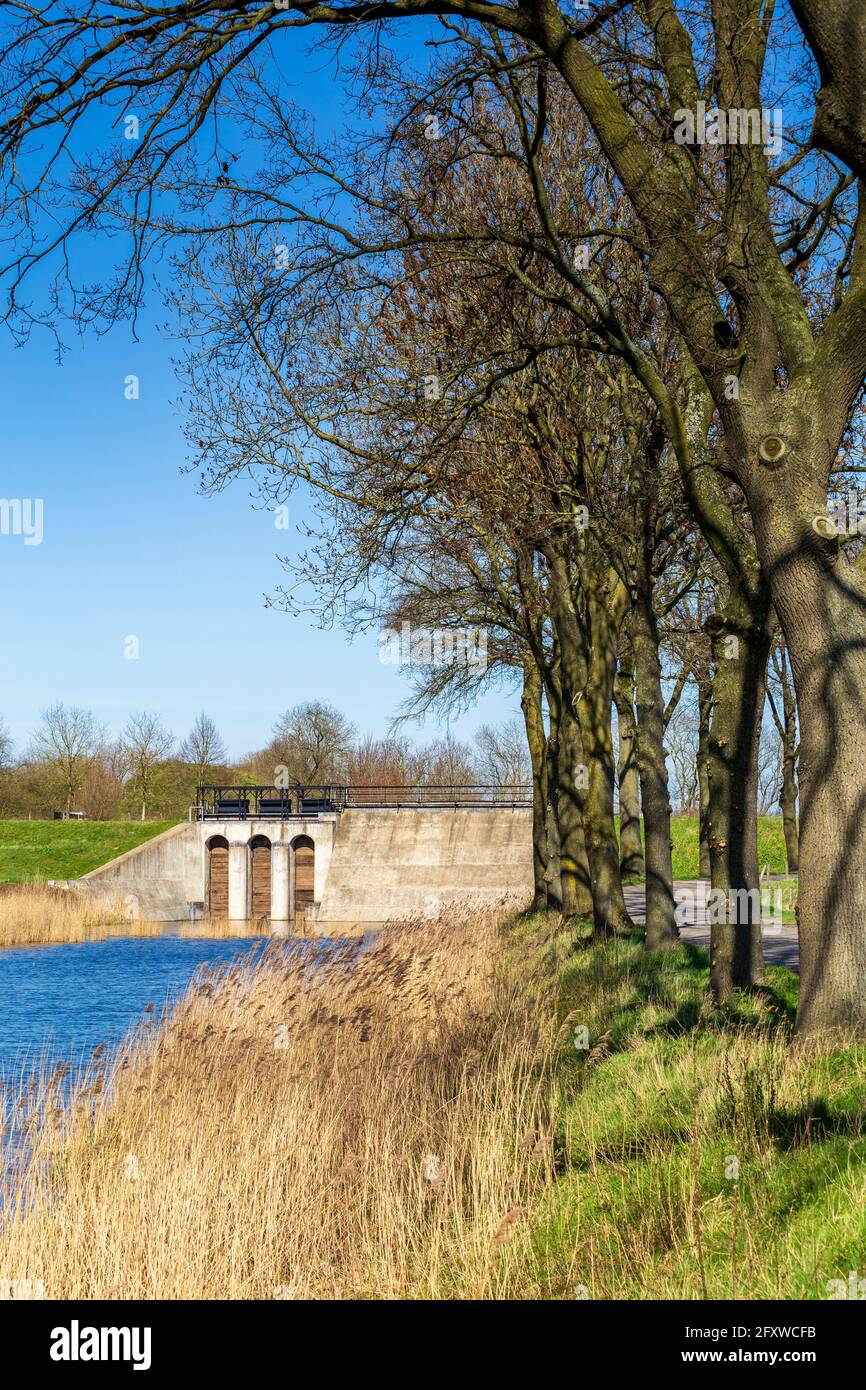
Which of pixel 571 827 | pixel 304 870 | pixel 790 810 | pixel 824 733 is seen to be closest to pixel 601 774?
pixel 571 827

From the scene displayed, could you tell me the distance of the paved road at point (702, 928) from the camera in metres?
13.8

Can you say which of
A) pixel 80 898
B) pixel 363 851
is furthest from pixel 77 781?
pixel 80 898

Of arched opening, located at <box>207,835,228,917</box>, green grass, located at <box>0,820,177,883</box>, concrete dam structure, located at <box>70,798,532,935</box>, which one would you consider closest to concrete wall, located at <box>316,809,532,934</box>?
concrete dam structure, located at <box>70,798,532,935</box>

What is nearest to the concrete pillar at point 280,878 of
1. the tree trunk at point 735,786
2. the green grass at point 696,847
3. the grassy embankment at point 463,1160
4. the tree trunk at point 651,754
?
the green grass at point 696,847

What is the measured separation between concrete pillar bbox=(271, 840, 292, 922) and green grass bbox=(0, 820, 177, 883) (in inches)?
191

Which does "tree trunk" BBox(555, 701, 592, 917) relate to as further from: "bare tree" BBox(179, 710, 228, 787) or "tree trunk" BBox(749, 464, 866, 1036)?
"bare tree" BBox(179, 710, 228, 787)

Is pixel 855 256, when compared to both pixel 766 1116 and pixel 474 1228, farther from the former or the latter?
pixel 474 1228

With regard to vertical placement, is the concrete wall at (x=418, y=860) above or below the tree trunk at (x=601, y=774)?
below

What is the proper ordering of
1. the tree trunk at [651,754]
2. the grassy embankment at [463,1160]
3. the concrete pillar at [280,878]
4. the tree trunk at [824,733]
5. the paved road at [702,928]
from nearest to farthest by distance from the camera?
1. the grassy embankment at [463,1160]
2. the tree trunk at [824,733]
3. the tree trunk at [651,754]
4. the paved road at [702,928]
5. the concrete pillar at [280,878]

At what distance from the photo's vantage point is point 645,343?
1230 centimetres

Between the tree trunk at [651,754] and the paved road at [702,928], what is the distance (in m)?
1.42

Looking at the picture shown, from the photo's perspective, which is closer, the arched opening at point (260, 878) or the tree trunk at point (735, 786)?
the tree trunk at point (735, 786)

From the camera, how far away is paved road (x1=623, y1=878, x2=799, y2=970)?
1380 centimetres

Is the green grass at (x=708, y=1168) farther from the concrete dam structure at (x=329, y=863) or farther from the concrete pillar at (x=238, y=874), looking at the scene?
the concrete pillar at (x=238, y=874)
